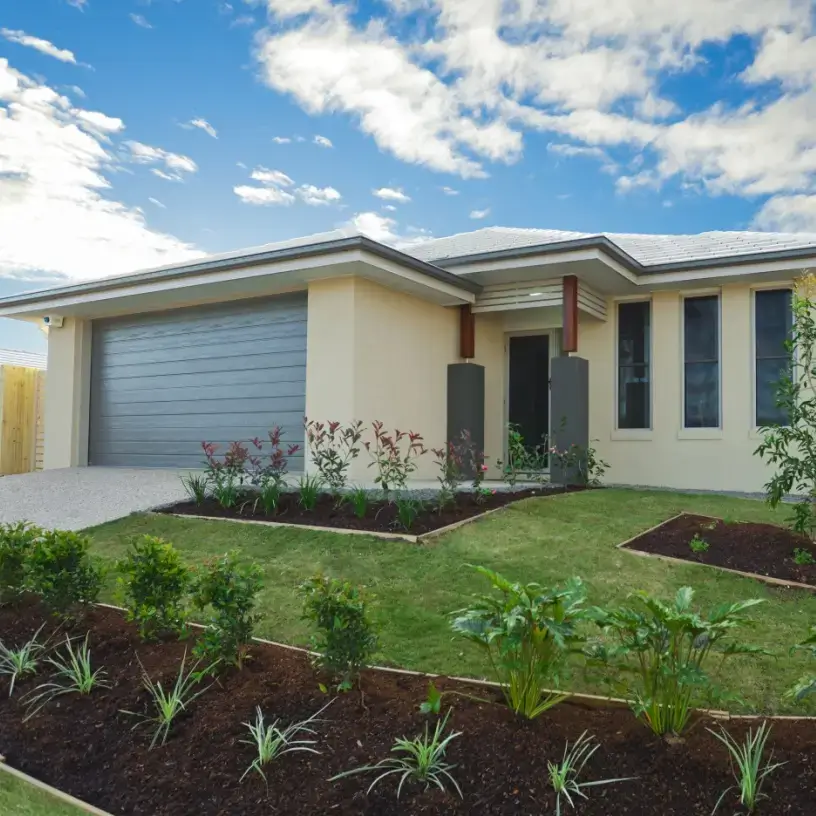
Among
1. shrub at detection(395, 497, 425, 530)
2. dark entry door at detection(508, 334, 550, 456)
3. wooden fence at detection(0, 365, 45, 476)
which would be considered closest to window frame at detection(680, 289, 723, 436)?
dark entry door at detection(508, 334, 550, 456)

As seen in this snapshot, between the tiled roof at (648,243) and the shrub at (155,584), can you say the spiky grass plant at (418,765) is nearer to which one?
the shrub at (155,584)

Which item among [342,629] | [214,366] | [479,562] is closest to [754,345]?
[479,562]

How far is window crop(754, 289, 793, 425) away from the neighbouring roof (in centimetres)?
1888

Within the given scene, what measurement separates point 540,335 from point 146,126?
675cm

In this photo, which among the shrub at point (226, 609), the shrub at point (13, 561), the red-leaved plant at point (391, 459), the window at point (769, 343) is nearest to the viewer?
the shrub at point (226, 609)

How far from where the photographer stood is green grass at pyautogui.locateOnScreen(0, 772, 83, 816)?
2.81m

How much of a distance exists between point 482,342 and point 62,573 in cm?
889

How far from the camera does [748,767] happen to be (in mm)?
2674

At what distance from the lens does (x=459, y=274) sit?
10.9 meters

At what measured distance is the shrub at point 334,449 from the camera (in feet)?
27.8

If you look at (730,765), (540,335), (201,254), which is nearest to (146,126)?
(201,254)

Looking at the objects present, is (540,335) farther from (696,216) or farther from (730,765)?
(730,765)

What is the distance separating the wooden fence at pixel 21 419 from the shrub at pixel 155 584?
12849 mm

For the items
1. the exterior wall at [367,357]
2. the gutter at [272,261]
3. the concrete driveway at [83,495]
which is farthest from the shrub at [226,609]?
the exterior wall at [367,357]
